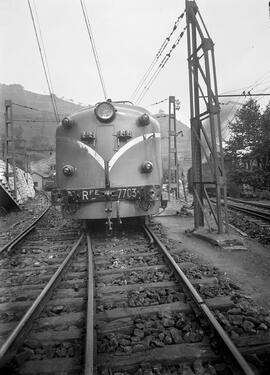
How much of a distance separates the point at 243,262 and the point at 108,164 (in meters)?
3.50

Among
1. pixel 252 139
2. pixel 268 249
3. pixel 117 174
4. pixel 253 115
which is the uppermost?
pixel 253 115

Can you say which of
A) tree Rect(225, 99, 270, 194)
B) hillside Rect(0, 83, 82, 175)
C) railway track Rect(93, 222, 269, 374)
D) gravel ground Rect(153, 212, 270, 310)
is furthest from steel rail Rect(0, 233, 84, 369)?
hillside Rect(0, 83, 82, 175)

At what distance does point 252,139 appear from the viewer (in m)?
23.3

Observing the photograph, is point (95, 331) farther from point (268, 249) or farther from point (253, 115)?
point (253, 115)

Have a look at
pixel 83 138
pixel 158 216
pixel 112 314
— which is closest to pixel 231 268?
pixel 112 314

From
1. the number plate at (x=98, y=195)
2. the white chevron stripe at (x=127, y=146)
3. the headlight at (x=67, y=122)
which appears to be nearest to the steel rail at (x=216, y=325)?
the number plate at (x=98, y=195)

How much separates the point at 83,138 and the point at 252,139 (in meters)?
19.8

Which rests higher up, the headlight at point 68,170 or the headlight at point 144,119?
the headlight at point 144,119

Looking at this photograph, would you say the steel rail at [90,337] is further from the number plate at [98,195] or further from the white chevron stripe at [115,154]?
the white chevron stripe at [115,154]

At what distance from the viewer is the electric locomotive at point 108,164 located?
648 centimetres

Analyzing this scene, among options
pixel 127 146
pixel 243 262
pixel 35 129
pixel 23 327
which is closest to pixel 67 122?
pixel 127 146

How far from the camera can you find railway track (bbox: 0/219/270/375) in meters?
2.29

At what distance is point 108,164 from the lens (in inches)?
262

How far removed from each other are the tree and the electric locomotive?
55.2 ft
